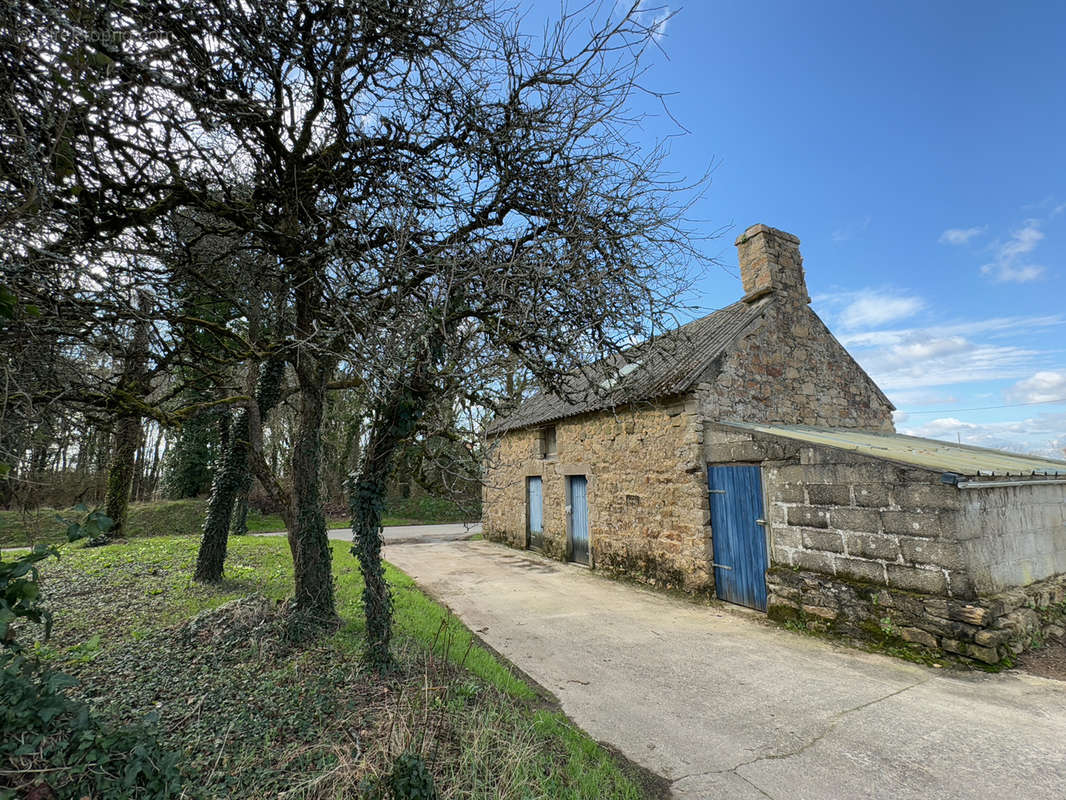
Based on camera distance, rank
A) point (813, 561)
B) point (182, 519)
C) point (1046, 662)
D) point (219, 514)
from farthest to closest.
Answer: point (182, 519) → point (219, 514) → point (813, 561) → point (1046, 662)

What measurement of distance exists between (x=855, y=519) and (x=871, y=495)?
368 mm

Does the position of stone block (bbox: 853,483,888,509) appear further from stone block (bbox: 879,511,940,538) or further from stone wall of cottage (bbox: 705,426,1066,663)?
stone block (bbox: 879,511,940,538)

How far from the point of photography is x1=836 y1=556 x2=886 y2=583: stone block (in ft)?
18.9

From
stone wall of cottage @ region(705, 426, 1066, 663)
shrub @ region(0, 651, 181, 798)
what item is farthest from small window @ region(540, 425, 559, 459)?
shrub @ region(0, 651, 181, 798)

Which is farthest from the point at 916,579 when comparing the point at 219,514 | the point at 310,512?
the point at 219,514

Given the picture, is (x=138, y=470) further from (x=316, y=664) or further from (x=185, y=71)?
(x=185, y=71)

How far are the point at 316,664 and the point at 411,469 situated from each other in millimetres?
1928

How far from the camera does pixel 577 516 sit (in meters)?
11.5

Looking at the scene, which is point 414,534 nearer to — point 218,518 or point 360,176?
point 218,518

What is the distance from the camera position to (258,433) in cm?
529

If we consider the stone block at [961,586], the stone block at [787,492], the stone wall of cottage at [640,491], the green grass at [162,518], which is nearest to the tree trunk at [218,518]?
the stone wall of cottage at [640,491]

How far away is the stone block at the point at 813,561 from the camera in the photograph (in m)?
6.30

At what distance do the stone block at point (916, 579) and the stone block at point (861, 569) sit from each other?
0.09m

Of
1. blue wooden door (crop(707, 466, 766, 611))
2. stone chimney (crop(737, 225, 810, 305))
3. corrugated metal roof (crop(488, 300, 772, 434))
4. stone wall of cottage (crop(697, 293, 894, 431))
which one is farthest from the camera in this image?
stone chimney (crop(737, 225, 810, 305))
